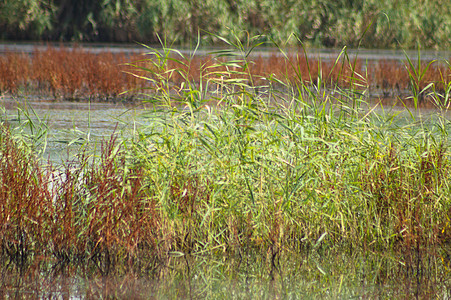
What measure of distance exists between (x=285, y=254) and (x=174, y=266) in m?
0.68

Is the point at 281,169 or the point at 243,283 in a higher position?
the point at 281,169

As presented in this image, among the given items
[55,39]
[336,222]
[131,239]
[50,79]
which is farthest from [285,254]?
[55,39]

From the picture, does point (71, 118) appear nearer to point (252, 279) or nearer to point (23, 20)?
point (252, 279)

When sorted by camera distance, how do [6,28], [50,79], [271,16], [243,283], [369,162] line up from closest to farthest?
[243,283]
[369,162]
[50,79]
[6,28]
[271,16]

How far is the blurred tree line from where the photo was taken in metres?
29.1

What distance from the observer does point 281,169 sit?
4.29m

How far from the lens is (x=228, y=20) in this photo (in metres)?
31.2

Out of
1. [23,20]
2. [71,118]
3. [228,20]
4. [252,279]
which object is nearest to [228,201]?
[252,279]

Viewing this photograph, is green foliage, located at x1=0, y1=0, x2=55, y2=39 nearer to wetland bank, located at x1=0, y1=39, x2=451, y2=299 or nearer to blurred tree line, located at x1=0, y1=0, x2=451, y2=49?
blurred tree line, located at x1=0, y1=0, x2=451, y2=49

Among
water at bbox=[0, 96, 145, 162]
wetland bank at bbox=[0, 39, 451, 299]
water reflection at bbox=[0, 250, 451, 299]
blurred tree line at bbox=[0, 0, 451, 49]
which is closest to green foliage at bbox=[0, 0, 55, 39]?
blurred tree line at bbox=[0, 0, 451, 49]

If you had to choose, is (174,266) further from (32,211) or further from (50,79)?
(50,79)

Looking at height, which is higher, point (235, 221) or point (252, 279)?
point (235, 221)

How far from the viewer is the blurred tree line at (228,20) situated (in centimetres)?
2909

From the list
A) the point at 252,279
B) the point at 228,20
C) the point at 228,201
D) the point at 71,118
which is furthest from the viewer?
the point at 228,20
